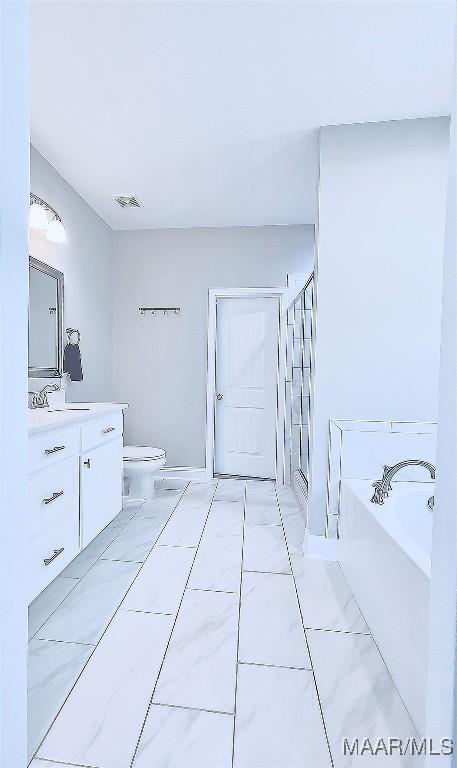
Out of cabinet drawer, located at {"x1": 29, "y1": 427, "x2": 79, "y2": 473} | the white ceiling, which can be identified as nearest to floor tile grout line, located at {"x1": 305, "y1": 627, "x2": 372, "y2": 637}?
cabinet drawer, located at {"x1": 29, "y1": 427, "x2": 79, "y2": 473}

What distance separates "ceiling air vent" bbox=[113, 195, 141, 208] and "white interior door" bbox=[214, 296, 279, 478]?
3.74ft

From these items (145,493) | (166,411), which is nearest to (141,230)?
(166,411)

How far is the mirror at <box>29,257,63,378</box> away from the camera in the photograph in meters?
2.51

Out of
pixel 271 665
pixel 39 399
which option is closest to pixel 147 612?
pixel 271 665

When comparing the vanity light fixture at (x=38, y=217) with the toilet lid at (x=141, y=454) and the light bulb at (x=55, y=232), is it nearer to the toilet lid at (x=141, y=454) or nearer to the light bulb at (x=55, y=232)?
the light bulb at (x=55, y=232)

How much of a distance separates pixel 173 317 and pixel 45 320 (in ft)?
4.67

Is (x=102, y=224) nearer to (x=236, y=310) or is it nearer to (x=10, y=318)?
(x=236, y=310)

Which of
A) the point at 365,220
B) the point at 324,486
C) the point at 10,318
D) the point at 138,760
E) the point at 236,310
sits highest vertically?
the point at 365,220

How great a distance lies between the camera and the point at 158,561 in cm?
222

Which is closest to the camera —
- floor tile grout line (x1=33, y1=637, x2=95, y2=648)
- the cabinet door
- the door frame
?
floor tile grout line (x1=33, y1=637, x2=95, y2=648)

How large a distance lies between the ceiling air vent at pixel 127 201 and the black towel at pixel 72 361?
50.5 inches

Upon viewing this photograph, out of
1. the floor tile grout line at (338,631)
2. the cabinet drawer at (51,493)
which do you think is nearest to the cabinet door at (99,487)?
the cabinet drawer at (51,493)

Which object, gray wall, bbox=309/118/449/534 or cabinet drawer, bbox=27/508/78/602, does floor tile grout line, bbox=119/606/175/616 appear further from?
gray wall, bbox=309/118/449/534

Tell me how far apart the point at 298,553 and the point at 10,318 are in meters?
2.20
